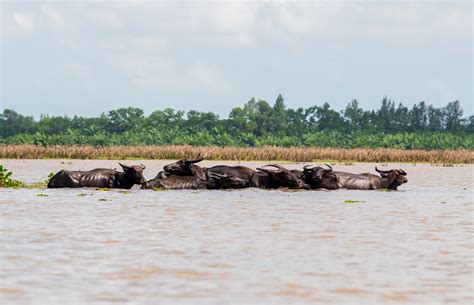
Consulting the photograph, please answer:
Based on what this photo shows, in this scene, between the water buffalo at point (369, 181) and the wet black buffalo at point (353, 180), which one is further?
the water buffalo at point (369, 181)

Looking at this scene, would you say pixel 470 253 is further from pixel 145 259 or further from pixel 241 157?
pixel 241 157

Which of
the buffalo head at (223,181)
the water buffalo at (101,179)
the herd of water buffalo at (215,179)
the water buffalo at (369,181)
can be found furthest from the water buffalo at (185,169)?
the water buffalo at (369,181)

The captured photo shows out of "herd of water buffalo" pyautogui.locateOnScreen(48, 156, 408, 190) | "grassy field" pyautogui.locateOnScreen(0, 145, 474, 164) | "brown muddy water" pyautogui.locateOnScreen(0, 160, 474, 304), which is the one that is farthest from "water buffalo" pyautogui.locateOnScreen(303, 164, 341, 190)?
"grassy field" pyautogui.locateOnScreen(0, 145, 474, 164)

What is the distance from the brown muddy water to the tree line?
70198mm

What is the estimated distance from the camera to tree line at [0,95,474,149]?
92.0 meters

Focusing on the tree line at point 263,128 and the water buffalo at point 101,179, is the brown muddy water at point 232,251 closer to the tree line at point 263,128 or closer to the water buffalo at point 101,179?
the water buffalo at point 101,179

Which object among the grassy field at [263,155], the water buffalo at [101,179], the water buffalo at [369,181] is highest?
the grassy field at [263,155]

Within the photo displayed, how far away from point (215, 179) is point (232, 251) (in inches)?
471

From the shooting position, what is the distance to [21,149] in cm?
5144

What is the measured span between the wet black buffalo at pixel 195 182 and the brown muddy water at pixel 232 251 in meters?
3.64

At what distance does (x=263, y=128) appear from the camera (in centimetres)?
10119

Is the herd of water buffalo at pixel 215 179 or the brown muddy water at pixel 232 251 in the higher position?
the herd of water buffalo at pixel 215 179

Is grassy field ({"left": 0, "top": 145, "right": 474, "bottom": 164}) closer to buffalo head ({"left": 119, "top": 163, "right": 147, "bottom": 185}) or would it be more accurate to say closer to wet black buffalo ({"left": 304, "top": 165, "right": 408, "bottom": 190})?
wet black buffalo ({"left": 304, "top": 165, "right": 408, "bottom": 190})

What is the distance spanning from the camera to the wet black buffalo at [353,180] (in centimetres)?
2297
